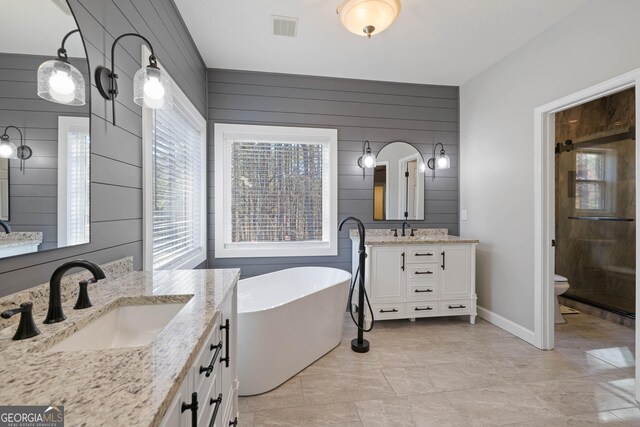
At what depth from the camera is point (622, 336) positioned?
279 centimetres

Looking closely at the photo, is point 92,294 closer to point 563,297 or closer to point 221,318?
point 221,318

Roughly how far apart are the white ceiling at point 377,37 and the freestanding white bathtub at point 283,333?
7.11 ft

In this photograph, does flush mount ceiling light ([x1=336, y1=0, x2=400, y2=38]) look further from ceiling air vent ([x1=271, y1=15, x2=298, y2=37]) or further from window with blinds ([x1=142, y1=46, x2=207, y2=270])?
window with blinds ([x1=142, y1=46, x2=207, y2=270])

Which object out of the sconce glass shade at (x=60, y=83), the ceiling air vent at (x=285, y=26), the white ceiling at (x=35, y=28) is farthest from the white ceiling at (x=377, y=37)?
the sconce glass shade at (x=60, y=83)

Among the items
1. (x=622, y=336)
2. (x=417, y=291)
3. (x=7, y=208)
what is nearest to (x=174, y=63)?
(x=7, y=208)

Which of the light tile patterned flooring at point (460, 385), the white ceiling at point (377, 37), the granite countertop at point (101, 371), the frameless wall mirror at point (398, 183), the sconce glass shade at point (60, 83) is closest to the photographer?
the granite countertop at point (101, 371)

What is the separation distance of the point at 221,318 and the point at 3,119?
0.92m

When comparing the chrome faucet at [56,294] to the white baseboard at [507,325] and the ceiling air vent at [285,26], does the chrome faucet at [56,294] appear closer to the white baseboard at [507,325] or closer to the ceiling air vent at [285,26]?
the ceiling air vent at [285,26]

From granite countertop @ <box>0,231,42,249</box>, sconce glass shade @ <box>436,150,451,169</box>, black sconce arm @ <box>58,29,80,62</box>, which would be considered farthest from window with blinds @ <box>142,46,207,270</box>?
sconce glass shade @ <box>436,150,451,169</box>

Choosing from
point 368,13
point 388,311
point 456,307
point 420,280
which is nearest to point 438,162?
point 420,280

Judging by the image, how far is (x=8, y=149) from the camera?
32.7 inches

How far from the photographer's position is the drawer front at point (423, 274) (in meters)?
2.99

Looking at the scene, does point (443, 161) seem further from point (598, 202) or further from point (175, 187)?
point (175, 187)

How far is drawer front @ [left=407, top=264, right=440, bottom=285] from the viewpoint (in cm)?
299
